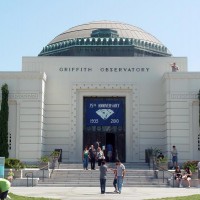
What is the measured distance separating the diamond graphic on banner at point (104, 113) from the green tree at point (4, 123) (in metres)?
6.57

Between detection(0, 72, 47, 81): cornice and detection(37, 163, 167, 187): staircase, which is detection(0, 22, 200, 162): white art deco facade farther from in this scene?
detection(37, 163, 167, 187): staircase

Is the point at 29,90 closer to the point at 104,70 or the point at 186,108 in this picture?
the point at 104,70

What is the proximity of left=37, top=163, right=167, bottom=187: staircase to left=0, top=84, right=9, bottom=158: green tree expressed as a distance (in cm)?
446

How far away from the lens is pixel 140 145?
3294cm

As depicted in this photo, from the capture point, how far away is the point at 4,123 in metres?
30.8

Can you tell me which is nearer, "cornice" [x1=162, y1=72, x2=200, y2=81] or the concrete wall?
the concrete wall

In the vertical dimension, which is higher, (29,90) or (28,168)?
(29,90)

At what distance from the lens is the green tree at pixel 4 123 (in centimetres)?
3044

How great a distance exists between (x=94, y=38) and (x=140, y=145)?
405 inches

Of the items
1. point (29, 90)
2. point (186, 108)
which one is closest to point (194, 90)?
point (186, 108)

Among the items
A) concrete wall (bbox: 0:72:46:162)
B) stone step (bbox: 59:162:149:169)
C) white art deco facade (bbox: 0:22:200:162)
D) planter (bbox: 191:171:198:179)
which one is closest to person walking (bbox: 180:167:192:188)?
planter (bbox: 191:171:198:179)

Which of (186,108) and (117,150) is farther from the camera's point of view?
(117,150)

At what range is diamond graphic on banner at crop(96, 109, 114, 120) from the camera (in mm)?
33375

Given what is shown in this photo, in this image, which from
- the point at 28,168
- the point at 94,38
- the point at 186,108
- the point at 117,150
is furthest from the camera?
the point at 94,38
